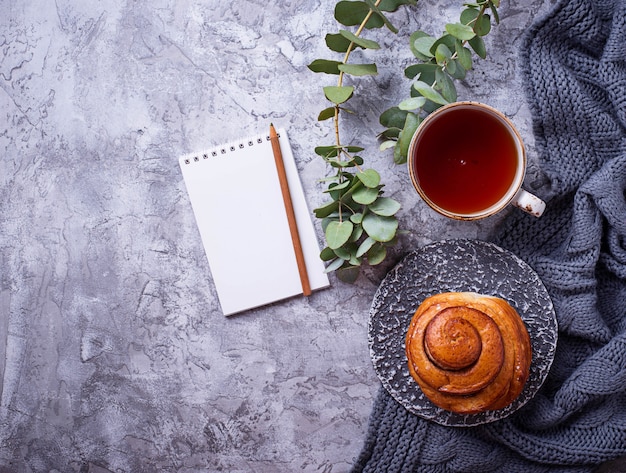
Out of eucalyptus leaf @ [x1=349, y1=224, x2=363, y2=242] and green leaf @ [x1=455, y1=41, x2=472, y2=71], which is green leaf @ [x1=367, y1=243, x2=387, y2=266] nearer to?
eucalyptus leaf @ [x1=349, y1=224, x2=363, y2=242]

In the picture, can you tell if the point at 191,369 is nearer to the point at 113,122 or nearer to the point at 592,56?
the point at 113,122

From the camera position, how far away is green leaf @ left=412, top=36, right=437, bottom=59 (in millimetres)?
810

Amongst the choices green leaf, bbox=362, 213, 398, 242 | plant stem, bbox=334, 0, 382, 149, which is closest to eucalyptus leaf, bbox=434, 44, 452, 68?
plant stem, bbox=334, 0, 382, 149

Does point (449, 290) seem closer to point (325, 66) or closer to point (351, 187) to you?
point (351, 187)

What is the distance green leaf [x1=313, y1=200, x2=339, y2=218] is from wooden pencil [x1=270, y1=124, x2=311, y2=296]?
5cm

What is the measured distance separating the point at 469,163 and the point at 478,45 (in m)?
0.16

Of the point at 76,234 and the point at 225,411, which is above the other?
the point at 76,234

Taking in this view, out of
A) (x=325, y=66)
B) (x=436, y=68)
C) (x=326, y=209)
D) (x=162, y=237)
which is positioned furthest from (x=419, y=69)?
(x=162, y=237)

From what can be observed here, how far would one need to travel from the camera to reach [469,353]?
738 millimetres

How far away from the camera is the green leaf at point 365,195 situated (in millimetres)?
796

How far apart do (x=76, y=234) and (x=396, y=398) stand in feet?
1.78

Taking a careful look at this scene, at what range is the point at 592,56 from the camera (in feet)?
2.78

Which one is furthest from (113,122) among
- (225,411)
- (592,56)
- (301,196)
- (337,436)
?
(592,56)

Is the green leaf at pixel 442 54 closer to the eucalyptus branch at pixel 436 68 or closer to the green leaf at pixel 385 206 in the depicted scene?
the eucalyptus branch at pixel 436 68
